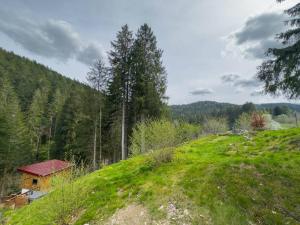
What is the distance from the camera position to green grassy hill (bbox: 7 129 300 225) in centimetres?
656

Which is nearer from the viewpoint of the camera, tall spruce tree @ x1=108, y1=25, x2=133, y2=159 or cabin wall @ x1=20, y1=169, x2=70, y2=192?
tall spruce tree @ x1=108, y1=25, x2=133, y2=159

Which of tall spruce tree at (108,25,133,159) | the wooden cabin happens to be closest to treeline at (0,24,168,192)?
tall spruce tree at (108,25,133,159)

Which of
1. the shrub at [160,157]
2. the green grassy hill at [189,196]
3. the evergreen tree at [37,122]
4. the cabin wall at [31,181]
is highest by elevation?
the evergreen tree at [37,122]

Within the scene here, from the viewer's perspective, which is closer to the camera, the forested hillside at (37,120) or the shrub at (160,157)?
the shrub at (160,157)

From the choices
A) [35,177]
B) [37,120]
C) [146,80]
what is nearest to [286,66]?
[146,80]

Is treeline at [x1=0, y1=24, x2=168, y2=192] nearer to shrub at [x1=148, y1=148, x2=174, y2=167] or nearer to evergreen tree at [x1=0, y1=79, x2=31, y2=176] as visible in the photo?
evergreen tree at [x1=0, y1=79, x2=31, y2=176]

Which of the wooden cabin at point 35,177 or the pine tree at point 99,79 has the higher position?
the pine tree at point 99,79

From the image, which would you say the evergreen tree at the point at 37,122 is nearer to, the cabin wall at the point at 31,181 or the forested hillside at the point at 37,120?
the forested hillside at the point at 37,120

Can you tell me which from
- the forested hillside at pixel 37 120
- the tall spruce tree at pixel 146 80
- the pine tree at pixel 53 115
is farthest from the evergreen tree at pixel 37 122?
the tall spruce tree at pixel 146 80

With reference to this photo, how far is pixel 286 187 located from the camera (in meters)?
7.47

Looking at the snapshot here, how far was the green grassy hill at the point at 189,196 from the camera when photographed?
6.56 m

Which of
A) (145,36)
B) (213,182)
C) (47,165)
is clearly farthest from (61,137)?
(213,182)

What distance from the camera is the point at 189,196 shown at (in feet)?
24.1

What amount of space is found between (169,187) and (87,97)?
19.2 meters
